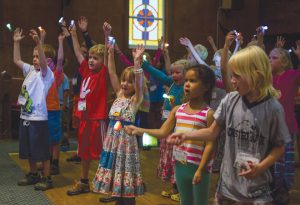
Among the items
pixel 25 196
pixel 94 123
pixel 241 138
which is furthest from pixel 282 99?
pixel 25 196

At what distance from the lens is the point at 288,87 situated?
3.70 metres

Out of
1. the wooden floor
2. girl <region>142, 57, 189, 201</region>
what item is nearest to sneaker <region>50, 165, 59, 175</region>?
the wooden floor

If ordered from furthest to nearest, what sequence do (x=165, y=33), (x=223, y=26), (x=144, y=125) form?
(x=223, y=26) → (x=165, y=33) → (x=144, y=125)

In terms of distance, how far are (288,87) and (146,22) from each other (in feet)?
15.1

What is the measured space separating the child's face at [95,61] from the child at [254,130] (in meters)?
1.93

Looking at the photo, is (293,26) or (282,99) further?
(293,26)

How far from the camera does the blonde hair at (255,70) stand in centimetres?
171

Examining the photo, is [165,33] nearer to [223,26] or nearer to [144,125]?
[223,26]

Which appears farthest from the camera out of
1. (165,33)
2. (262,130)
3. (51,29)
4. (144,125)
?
(165,33)

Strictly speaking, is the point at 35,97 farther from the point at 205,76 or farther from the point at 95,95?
the point at 205,76

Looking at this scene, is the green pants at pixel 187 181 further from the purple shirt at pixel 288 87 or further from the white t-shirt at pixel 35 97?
the white t-shirt at pixel 35 97

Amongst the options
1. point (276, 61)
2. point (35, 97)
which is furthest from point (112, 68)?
point (276, 61)

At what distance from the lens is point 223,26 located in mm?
8461

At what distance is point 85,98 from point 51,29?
13.5ft
